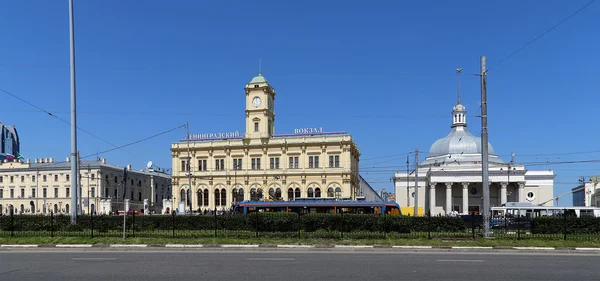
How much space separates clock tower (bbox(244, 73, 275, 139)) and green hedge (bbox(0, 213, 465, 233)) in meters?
59.5

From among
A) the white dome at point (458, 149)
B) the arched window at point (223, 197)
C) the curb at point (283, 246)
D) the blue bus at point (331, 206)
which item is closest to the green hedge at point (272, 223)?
the curb at point (283, 246)

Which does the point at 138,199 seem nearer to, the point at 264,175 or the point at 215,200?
the point at 215,200

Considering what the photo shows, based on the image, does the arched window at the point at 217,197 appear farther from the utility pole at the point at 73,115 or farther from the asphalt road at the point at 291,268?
the asphalt road at the point at 291,268

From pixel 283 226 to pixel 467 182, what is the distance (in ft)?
237

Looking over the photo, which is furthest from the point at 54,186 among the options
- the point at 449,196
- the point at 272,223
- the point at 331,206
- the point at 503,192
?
the point at 272,223

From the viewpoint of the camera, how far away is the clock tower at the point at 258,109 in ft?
291

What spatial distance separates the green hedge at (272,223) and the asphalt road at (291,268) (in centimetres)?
1001

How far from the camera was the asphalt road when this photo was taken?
13.0 metres

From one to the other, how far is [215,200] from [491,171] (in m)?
49.9

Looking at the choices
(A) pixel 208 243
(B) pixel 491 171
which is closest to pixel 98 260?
(A) pixel 208 243

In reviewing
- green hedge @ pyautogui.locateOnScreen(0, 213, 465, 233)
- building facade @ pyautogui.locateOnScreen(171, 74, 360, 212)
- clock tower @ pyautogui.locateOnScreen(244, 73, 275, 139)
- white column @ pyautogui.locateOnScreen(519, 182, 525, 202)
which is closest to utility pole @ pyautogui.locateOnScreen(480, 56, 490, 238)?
green hedge @ pyautogui.locateOnScreen(0, 213, 465, 233)

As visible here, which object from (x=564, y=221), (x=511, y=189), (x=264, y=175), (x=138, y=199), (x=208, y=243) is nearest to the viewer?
(x=208, y=243)

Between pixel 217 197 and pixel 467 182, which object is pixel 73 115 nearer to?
pixel 217 197

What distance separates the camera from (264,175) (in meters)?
89.1
